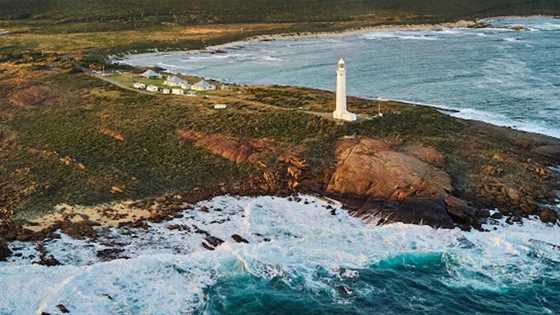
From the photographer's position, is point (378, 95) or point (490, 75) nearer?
point (378, 95)

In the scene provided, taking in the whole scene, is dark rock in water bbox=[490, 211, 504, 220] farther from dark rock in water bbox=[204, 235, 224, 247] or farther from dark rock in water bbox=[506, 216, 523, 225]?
dark rock in water bbox=[204, 235, 224, 247]

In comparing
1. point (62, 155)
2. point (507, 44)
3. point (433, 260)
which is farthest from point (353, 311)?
point (507, 44)

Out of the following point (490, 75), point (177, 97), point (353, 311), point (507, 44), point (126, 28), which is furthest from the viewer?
point (126, 28)

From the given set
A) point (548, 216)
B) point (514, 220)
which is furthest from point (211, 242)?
point (548, 216)

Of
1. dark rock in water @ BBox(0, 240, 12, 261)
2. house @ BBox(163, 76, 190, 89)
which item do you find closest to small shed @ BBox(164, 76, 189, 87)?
house @ BBox(163, 76, 190, 89)

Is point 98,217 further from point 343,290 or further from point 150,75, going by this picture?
point 150,75

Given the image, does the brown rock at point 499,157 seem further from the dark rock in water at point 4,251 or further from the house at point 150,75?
the house at point 150,75

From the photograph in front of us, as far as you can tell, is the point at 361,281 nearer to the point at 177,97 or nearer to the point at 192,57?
the point at 177,97
